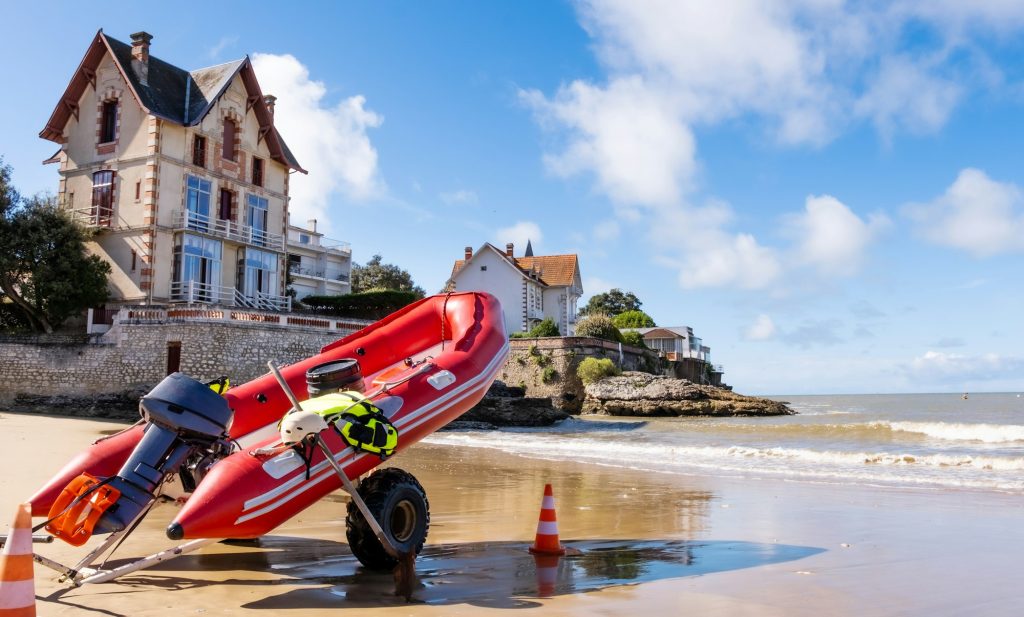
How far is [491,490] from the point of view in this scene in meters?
10.3

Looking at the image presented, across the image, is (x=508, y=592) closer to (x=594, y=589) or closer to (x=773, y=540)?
(x=594, y=589)

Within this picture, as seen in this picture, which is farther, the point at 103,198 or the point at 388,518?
the point at 103,198

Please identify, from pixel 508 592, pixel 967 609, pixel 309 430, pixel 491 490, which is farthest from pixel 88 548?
pixel 967 609

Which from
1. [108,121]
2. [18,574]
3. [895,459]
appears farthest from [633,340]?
[18,574]

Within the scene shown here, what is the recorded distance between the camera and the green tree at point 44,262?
81.3ft

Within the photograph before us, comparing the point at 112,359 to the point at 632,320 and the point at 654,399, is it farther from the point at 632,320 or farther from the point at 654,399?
the point at 632,320

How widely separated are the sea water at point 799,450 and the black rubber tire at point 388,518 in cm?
849

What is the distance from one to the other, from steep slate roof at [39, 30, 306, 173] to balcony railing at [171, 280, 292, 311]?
6.05m

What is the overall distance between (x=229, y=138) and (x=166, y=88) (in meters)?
2.86

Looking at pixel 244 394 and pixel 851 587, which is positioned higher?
pixel 244 394

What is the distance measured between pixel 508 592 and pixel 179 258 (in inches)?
1042

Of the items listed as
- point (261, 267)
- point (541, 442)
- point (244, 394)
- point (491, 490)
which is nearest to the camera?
point (244, 394)

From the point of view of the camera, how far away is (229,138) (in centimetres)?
3056

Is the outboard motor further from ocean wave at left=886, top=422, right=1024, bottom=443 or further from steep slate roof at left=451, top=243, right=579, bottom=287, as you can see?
steep slate roof at left=451, top=243, right=579, bottom=287
